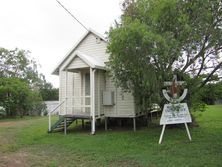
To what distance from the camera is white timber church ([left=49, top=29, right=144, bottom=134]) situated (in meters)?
14.8

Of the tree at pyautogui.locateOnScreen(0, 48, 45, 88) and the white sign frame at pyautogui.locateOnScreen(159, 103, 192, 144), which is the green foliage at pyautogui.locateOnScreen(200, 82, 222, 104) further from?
the tree at pyautogui.locateOnScreen(0, 48, 45, 88)

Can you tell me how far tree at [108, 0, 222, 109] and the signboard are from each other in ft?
3.11

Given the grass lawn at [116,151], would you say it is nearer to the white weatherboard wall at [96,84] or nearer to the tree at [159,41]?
the tree at [159,41]

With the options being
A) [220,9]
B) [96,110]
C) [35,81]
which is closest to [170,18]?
[220,9]

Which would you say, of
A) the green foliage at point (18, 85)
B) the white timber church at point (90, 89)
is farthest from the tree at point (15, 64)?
the white timber church at point (90, 89)

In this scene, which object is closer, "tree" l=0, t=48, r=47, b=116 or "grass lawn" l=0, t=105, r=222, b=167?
"grass lawn" l=0, t=105, r=222, b=167

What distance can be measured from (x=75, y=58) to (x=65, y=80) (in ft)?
6.45

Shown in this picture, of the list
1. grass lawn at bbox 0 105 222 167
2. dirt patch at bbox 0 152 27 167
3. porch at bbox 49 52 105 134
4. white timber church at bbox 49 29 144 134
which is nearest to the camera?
grass lawn at bbox 0 105 222 167

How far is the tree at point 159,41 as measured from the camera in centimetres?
1086

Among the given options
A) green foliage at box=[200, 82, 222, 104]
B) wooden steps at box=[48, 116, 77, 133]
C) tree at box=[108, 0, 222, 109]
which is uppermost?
tree at box=[108, 0, 222, 109]

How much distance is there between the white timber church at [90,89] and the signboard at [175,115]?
3950mm

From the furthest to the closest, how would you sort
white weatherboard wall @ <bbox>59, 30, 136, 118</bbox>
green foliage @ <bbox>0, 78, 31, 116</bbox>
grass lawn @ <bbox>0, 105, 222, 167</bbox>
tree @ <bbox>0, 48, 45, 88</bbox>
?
tree @ <bbox>0, 48, 45, 88</bbox> → green foliage @ <bbox>0, 78, 31, 116</bbox> → white weatherboard wall @ <bbox>59, 30, 136, 118</bbox> → grass lawn @ <bbox>0, 105, 222, 167</bbox>

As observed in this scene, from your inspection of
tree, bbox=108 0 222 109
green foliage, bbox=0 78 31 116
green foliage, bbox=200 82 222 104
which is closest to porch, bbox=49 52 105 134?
tree, bbox=108 0 222 109

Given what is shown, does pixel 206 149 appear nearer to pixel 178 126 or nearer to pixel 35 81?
pixel 178 126
